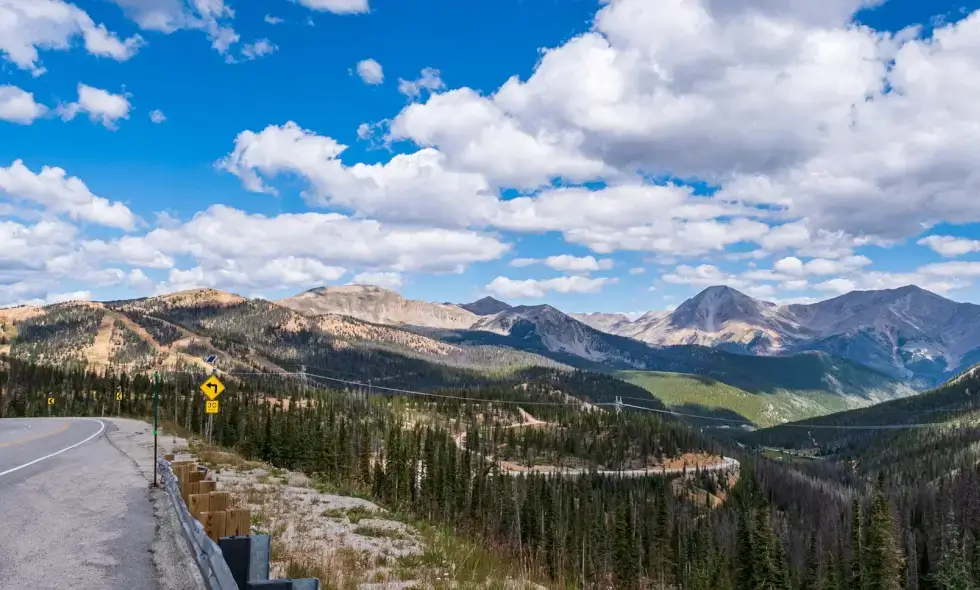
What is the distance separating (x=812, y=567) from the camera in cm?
10844

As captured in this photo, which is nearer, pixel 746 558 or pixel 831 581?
pixel 831 581

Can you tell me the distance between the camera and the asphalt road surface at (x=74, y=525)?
35.3ft

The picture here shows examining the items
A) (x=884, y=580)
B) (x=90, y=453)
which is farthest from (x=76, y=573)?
(x=884, y=580)

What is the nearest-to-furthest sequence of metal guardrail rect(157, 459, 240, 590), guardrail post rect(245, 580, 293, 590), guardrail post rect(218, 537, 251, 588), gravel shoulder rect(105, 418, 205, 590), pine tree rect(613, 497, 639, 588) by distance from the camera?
guardrail post rect(245, 580, 293, 590) < metal guardrail rect(157, 459, 240, 590) < guardrail post rect(218, 537, 251, 588) < gravel shoulder rect(105, 418, 205, 590) < pine tree rect(613, 497, 639, 588)

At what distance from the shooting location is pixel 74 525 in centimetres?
1485

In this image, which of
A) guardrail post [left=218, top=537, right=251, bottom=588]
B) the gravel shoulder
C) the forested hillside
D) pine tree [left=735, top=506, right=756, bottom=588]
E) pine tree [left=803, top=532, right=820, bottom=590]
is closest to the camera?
guardrail post [left=218, top=537, right=251, bottom=588]

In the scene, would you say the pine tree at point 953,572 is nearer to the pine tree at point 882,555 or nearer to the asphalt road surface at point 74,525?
the pine tree at point 882,555

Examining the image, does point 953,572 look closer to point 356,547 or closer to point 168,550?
point 356,547

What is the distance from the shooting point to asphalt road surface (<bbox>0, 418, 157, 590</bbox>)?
35.3ft

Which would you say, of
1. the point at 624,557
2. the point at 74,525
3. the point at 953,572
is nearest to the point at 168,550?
the point at 74,525

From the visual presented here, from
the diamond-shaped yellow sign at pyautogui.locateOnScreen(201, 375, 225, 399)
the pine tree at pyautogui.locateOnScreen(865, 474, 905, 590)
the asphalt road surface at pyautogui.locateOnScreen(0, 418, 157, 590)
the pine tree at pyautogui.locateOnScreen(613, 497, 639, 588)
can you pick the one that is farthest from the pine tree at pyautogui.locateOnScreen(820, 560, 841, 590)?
the asphalt road surface at pyautogui.locateOnScreen(0, 418, 157, 590)

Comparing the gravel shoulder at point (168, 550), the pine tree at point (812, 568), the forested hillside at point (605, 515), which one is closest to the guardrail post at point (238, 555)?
the gravel shoulder at point (168, 550)

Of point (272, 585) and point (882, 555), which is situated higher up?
point (272, 585)

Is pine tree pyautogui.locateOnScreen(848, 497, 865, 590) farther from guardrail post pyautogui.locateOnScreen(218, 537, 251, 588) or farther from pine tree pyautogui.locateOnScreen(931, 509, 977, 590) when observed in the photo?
guardrail post pyautogui.locateOnScreen(218, 537, 251, 588)
